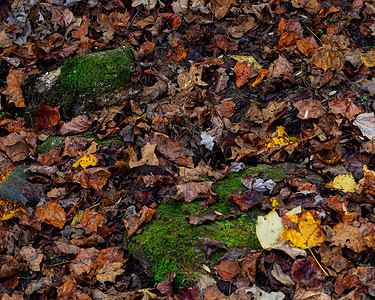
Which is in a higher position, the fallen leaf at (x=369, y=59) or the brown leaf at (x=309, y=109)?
the fallen leaf at (x=369, y=59)

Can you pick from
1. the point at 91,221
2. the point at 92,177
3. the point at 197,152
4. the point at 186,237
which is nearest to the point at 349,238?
the point at 186,237

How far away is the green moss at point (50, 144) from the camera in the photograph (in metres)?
3.87

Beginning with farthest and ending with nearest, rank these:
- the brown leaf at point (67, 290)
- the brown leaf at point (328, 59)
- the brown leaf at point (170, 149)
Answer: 1. the brown leaf at point (328, 59)
2. the brown leaf at point (170, 149)
3. the brown leaf at point (67, 290)

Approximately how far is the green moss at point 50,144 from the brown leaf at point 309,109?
2.65 meters

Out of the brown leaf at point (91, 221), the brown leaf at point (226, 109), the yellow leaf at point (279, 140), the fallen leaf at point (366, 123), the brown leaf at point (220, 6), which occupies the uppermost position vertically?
the brown leaf at point (220, 6)

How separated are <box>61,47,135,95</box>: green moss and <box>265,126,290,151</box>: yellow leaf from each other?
6.46 feet

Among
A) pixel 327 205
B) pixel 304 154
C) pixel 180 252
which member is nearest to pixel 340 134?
pixel 304 154

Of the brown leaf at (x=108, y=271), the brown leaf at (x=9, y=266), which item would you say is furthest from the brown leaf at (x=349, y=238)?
the brown leaf at (x=9, y=266)

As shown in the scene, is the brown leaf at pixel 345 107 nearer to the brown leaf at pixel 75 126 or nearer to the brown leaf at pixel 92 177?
the brown leaf at pixel 92 177

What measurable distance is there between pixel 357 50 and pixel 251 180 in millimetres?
2000

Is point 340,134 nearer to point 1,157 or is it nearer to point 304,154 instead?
point 304,154

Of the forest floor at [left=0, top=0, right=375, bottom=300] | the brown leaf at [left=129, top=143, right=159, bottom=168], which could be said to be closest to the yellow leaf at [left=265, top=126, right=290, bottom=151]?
the forest floor at [left=0, top=0, right=375, bottom=300]

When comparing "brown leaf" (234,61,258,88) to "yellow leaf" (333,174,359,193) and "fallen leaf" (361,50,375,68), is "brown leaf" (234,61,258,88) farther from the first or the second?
"yellow leaf" (333,174,359,193)

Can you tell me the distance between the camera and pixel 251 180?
2842mm
